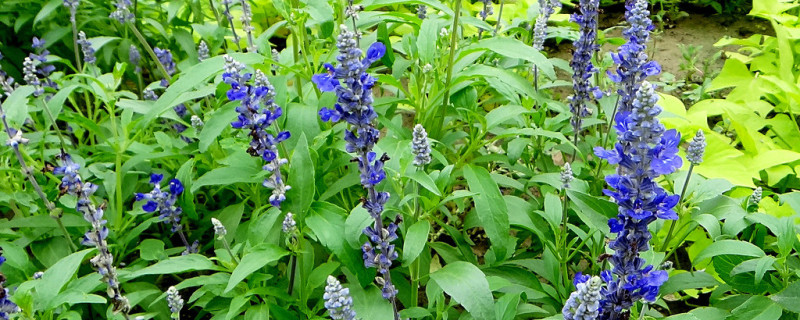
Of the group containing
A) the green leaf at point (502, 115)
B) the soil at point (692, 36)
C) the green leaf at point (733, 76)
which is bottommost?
the soil at point (692, 36)

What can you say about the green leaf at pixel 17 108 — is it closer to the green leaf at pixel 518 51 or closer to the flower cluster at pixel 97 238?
the flower cluster at pixel 97 238

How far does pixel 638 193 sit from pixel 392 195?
4.13ft

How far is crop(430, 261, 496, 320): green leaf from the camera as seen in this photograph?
237 cm

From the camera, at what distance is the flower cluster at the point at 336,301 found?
75.2 inches

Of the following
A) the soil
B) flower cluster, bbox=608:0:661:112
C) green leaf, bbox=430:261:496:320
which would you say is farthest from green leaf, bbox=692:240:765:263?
the soil

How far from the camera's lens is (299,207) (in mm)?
2521

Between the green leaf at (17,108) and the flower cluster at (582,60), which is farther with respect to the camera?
the flower cluster at (582,60)

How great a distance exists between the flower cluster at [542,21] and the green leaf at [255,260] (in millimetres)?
1865

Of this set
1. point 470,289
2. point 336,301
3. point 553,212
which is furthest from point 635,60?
point 336,301

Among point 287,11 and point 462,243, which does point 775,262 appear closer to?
point 462,243

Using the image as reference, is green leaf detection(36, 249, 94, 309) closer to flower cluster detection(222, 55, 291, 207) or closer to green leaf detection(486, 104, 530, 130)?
flower cluster detection(222, 55, 291, 207)

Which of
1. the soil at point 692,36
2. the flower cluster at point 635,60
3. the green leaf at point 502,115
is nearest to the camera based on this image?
the flower cluster at point 635,60

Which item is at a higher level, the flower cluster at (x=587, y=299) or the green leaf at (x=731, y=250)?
the flower cluster at (x=587, y=299)

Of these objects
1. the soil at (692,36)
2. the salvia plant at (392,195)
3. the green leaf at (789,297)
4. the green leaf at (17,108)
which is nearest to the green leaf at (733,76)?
the salvia plant at (392,195)
